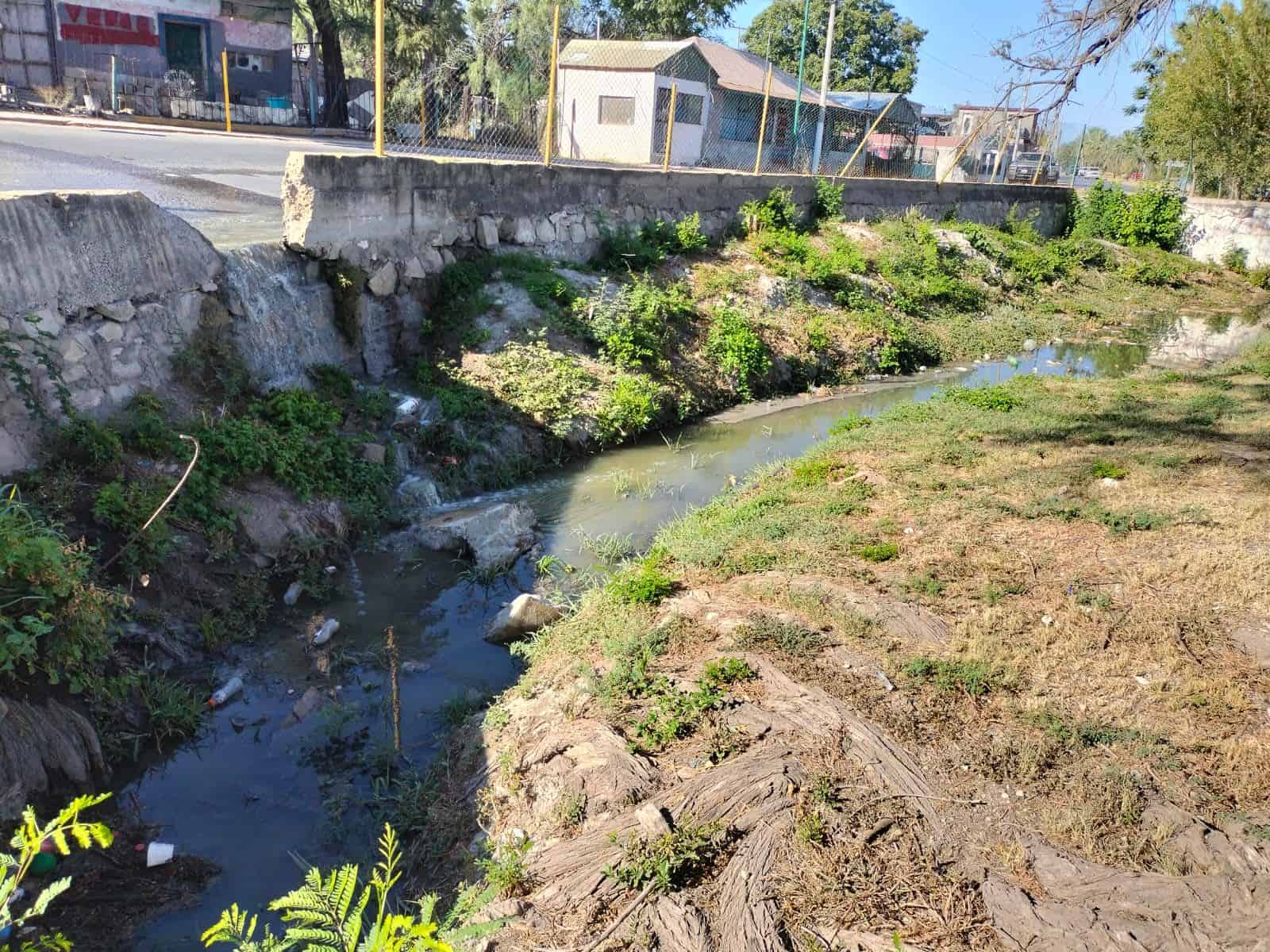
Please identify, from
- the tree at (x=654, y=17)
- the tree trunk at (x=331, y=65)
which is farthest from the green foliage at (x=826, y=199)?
the tree at (x=654, y=17)

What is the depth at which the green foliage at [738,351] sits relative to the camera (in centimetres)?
1184

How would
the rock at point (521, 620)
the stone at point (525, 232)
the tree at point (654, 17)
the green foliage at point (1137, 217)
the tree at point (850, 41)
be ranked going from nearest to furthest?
the rock at point (521, 620)
the stone at point (525, 232)
the green foliage at point (1137, 217)
the tree at point (654, 17)
the tree at point (850, 41)

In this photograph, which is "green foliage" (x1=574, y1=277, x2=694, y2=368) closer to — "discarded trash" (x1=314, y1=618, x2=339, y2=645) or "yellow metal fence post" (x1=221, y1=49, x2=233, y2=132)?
"discarded trash" (x1=314, y1=618, x2=339, y2=645)

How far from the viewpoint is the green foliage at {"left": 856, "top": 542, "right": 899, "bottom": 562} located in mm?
6668

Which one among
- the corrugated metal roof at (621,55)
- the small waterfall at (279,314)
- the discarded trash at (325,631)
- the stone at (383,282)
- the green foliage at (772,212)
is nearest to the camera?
the discarded trash at (325,631)

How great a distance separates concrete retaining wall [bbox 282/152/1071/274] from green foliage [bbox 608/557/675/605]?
15.1 feet

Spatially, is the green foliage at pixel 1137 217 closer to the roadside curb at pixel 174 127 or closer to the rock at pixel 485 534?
the roadside curb at pixel 174 127

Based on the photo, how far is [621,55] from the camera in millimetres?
25234

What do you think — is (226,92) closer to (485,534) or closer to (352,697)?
(485,534)

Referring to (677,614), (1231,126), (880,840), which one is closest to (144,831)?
(677,614)

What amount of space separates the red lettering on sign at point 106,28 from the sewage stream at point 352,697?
60.5 ft

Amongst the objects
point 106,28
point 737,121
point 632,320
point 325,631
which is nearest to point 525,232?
point 632,320

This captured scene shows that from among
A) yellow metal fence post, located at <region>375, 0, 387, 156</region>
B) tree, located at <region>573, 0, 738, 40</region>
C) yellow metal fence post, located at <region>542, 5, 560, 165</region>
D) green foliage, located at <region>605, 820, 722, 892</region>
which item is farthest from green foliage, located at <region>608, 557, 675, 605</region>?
tree, located at <region>573, 0, 738, 40</region>

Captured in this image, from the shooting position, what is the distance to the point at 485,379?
9.45 meters
